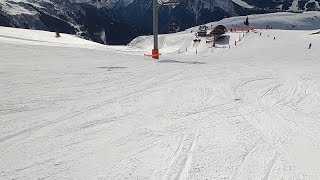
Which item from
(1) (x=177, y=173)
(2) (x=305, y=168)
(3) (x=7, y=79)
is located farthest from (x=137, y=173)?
(3) (x=7, y=79)

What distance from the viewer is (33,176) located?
4309mm

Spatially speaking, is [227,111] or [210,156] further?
[227,111]

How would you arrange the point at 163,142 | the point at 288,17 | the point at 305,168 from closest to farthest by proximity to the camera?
the point at 305,168 < the point at 163,142 < the point at 288,17

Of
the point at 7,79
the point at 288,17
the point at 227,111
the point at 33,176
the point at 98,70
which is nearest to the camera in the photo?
the point at 33,176

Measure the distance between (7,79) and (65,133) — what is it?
491cm

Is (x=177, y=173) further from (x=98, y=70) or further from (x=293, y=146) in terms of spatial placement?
(x=98, y=70)

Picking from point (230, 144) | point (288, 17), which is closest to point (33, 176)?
point (230, 144)

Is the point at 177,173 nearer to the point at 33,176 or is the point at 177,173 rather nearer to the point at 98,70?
the point at 33,176

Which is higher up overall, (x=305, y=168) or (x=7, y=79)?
(x=7, y=79)

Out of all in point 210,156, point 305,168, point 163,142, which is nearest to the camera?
point 305,168

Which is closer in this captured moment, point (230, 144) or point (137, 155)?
point (137, 155)

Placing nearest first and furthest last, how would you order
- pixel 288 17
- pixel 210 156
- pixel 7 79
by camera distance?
pixel 210 156
pixel 7 79
pixel 288 17

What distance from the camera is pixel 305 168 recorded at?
15.9ft

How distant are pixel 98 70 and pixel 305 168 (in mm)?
9370
